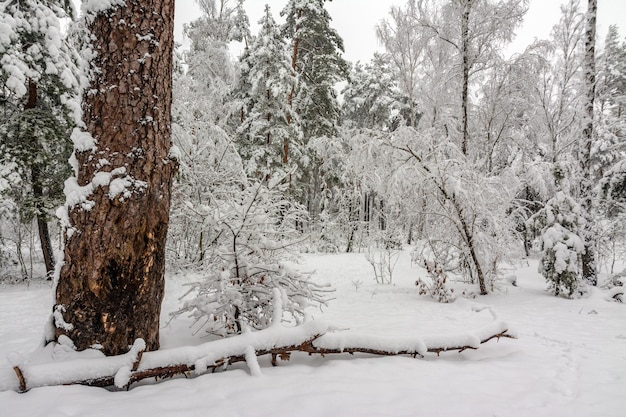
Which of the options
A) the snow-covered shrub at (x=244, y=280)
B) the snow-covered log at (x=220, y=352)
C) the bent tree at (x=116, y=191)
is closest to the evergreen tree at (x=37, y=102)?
the bent tree at (x=116, y=191)

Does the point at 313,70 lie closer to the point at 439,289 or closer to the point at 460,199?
the point at 460,199

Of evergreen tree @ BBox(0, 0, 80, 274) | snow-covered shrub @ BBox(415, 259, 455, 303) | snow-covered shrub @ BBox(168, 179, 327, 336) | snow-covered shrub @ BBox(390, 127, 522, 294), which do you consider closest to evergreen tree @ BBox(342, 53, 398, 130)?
snow-covered shrub @ BBox(390, 127, 522, 294)

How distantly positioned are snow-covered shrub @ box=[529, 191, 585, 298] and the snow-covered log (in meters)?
4.19

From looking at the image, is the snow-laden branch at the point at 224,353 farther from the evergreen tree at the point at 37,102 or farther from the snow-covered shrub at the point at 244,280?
the evergreen tree at the point at 37,102

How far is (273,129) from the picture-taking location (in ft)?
45.2

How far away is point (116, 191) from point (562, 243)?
7391mm

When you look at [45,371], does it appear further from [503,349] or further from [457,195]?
[457,195]

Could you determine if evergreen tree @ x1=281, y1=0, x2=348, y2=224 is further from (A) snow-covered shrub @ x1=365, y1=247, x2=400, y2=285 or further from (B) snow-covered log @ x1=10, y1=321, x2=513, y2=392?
(B) snow-covered log @ x1=10, y1=321, x2=513, y2=392

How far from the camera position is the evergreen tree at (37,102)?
6381mm

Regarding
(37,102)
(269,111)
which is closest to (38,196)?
(37,102)

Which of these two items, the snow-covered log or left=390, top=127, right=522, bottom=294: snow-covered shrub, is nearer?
the snow-covered log

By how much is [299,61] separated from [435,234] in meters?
12.0

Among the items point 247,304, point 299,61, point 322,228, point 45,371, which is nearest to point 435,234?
point 247,304

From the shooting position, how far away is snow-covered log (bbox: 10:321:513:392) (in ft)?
6.58
